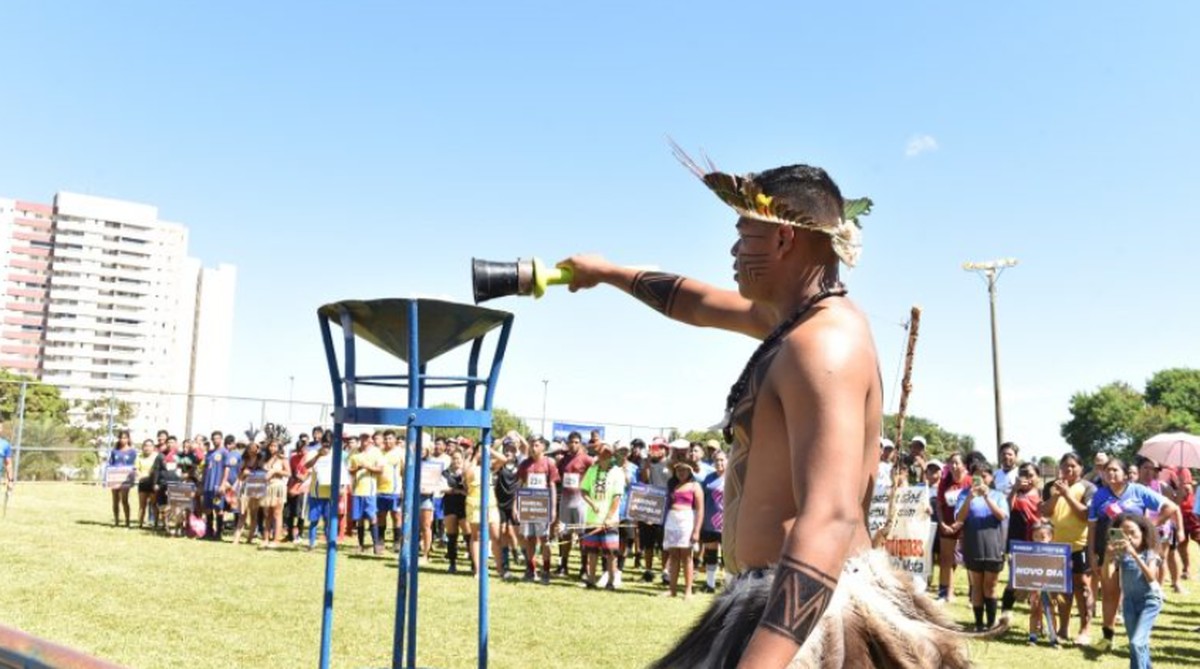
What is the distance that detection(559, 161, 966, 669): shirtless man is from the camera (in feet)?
6.09

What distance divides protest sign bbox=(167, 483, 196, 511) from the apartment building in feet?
507

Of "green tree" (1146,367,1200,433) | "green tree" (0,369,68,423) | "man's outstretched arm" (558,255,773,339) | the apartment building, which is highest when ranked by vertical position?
the apartment building

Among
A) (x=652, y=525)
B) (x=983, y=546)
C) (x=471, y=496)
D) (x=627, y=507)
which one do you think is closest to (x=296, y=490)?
(x=471, y=496)

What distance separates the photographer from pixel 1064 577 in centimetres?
1056

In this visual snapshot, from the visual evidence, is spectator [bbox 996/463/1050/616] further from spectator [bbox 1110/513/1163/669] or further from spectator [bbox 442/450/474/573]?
spectator [bbox 442/450/474/573]

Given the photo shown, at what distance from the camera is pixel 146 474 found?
19.7 meters

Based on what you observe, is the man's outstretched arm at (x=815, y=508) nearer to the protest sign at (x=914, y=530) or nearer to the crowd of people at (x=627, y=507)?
the crowd of people at (x=627, y=507)

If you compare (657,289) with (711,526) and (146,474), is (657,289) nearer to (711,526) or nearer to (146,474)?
(711,526)

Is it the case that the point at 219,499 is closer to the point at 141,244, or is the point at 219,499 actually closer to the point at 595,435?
the point at 595,435

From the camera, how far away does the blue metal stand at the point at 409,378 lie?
4570 mm

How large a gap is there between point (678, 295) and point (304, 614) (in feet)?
27.4

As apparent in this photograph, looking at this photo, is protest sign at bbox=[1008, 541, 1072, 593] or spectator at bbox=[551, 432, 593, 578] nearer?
protest sign at bbox=[1008, 541, 1072, 593]

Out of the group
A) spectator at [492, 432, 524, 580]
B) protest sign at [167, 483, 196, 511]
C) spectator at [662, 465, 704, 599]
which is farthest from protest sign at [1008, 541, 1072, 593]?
protest sign at [167, 483, 196, 511]

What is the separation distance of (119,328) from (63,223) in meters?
20.7
